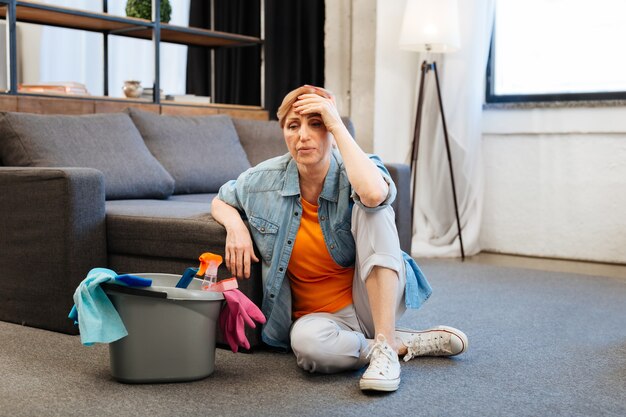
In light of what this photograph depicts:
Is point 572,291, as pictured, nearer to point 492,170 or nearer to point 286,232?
point 492,170

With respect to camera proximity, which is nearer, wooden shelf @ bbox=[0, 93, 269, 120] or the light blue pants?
the light blue pants

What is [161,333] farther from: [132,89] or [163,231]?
[132,89]

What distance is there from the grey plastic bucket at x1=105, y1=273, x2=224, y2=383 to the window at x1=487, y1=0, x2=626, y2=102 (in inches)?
120

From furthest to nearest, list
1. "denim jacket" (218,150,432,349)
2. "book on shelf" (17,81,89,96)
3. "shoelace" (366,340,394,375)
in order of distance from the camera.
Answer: "book on shelf" (17,81,89,96)
"denim jacket" (218,150,432,349)
"shoelace" (366,340,394,375)

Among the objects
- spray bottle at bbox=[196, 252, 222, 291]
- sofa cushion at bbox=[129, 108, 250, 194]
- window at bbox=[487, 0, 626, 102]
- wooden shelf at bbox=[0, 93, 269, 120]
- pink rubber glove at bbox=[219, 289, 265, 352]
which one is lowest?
pink rubber glove at bbox=[219, 289, 265, 352]

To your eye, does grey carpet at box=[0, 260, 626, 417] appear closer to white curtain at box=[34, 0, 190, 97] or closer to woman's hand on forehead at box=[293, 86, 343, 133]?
woman's hand on forehead at box=[293, 86, 343, 133]

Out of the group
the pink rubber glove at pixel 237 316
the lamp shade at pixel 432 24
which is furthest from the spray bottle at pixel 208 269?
the lamp shade at pixel 432 24

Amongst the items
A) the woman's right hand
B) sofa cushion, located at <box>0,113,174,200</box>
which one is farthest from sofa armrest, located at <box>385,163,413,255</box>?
the woman's right hand

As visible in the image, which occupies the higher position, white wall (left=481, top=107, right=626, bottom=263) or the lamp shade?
the lamp shade

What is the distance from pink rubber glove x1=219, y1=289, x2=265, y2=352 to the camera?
2164 millimetres

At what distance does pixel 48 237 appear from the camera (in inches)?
105

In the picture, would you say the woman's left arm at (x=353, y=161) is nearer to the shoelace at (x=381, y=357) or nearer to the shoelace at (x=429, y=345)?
the shoelace at (x=381, y=357)

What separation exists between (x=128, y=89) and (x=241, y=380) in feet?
8.14

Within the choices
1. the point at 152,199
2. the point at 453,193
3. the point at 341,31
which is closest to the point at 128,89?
the point at 152,199
